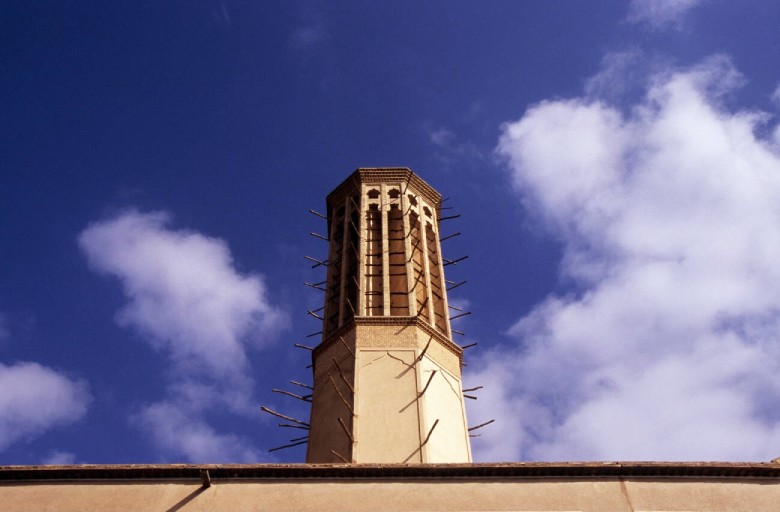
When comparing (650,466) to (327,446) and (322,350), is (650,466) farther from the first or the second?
(322,350)

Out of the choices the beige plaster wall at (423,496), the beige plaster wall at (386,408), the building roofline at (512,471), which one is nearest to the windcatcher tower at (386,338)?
the beige plaster wall at (386,408)

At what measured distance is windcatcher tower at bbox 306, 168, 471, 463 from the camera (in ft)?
56.3

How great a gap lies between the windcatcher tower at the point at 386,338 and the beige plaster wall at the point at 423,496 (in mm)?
4327

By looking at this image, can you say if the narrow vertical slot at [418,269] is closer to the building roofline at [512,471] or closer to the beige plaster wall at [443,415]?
the beige plaster wall at [443,415]

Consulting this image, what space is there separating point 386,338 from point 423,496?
7.72 m

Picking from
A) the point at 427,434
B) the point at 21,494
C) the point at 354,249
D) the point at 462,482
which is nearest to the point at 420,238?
the point at 354,249

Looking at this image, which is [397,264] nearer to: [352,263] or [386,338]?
[352,263]

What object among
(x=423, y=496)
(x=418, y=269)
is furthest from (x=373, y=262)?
(x=423, y=496)

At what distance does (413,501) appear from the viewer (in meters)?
11.8

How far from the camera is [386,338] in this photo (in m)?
19.4

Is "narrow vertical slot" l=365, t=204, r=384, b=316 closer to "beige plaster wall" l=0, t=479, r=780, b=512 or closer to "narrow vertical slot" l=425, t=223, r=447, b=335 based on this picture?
"narrow vertical slot" l=425, t=223, r=447, b=335

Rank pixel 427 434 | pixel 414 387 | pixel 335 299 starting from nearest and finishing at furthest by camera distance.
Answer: pixel 427 434, pixel 414 387, pixel 335 299

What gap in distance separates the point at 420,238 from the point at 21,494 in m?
13.6

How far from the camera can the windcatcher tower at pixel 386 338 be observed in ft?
56.3
